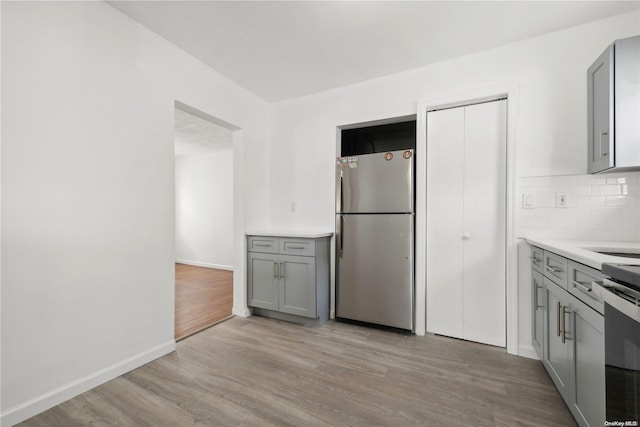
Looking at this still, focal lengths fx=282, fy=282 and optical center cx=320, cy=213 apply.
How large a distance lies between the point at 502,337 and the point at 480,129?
1.77 metres

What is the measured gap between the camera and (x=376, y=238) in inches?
108

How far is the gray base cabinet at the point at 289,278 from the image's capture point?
281 cm

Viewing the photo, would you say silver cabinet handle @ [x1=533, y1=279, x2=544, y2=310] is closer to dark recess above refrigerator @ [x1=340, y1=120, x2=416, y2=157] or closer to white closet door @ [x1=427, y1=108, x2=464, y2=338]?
white closet door @ [x1=427, y1=108, x2=464, y2=338]

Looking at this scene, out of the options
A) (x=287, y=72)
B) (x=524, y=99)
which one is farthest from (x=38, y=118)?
(x=524, y=99)

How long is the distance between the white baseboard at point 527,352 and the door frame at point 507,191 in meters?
0.03

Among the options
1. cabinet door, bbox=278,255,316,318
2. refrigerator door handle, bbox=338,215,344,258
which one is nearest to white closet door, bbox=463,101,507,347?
refrigerator door handle, bbox=338,215,344,258

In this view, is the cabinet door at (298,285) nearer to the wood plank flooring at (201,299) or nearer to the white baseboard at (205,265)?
the wood plank flooring at (201,299)

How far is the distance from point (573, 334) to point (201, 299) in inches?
147

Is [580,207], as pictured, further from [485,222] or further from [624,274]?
[624,274]

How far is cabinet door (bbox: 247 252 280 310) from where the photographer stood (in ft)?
9.83

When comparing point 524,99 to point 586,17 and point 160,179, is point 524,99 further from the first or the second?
point 160,179

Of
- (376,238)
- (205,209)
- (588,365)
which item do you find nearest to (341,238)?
(376,238)

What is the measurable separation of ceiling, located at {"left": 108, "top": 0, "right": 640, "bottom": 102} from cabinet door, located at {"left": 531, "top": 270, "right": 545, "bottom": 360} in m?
1.85

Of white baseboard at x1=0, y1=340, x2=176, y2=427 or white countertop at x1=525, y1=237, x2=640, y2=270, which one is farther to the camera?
white baseboard at x1=0, y1=340, x2=176, y2=427
